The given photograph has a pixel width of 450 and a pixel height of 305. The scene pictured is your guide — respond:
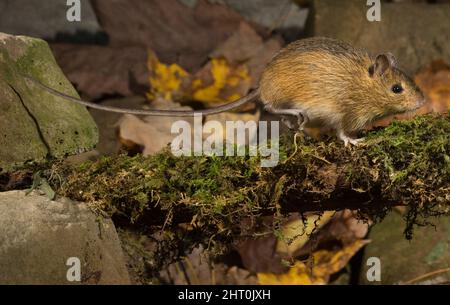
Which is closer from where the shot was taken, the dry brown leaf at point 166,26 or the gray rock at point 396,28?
the gray rock at point 396,28

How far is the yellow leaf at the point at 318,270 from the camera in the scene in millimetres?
4152

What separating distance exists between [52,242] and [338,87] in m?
1.46

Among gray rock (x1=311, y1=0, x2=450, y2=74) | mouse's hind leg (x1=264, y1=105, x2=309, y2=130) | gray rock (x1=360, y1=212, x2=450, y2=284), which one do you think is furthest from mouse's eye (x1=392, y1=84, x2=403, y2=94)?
gray rock (x1=311, y1=0, x2=450, y2=74)

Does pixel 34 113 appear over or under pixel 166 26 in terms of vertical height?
under

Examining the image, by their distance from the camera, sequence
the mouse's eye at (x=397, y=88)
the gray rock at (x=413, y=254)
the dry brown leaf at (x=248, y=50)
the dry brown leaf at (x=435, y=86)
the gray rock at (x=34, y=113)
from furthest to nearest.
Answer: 1. the dry brown leaf at (x=248, y=50)
2. the dry brown leaf at (x=435, y=86)
3. the gray rock at (x=413, y=254)
4. the mouse's eye at (x=397, y=88)
5. the gray rock at (x=34, y=113)

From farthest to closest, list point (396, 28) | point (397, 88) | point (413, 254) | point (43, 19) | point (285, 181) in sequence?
1. point (43, 19)
2. point (396, 28)
3. point (413, 254)
4. point (397, 88)
5. point (285, 181)

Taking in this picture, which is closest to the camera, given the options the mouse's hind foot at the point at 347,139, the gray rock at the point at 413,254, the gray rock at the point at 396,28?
the mouse's hind foot at the point at 347,139

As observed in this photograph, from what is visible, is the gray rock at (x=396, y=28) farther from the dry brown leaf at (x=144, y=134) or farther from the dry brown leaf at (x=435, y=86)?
the dry brown leaf at (x=144, y=134)

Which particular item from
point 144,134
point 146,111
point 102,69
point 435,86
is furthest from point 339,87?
point 102,69

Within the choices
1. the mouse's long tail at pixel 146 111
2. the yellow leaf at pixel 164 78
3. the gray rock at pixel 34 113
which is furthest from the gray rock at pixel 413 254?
the gray rock at pixel 34 113

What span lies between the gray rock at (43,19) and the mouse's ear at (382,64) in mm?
3153

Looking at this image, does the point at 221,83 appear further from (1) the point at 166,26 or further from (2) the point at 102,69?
(2) the point at 102,69

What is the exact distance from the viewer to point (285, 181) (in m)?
2.66

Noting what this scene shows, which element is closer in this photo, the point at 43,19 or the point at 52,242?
the point at 52,242
